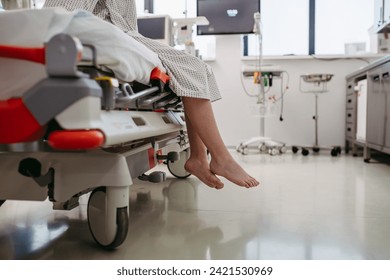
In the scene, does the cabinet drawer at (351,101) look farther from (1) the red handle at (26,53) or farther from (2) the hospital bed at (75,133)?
(1) the red handle at (26,53)

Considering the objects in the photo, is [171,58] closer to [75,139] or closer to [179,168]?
[75,139]

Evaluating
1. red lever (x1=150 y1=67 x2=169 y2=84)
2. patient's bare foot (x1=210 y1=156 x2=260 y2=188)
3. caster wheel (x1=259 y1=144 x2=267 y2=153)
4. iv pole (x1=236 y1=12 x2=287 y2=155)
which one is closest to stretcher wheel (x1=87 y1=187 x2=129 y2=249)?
red lever (x1=150 y1=67 x2=169 y2=84)

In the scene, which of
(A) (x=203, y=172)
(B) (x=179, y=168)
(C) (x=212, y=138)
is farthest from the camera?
(B) (x=179, y=168)

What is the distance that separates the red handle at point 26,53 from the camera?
0.85 m

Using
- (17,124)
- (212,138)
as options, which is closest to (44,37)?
(17,124)

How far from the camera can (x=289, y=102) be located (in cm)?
464

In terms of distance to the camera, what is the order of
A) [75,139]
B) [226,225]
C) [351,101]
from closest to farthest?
[75,139], [226,225], [351,101]

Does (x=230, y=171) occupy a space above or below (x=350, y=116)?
below

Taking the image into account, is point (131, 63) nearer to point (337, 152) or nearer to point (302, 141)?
point (337, 152)

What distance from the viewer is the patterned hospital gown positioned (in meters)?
1.34

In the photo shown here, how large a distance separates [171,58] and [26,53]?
2.08 feet

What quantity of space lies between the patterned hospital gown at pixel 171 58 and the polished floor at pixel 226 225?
50cm

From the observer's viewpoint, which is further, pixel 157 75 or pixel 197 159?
pixel 197 159

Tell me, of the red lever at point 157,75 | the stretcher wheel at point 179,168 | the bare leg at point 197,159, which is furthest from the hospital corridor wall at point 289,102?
the red lever at point 157,75
